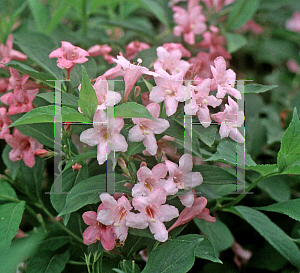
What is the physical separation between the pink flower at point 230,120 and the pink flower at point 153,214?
20cm

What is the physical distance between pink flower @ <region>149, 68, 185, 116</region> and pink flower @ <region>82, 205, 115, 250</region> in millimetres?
287

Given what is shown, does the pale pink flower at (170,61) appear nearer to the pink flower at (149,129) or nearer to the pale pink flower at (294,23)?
the pink flower at (149,129)

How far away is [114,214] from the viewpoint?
0.68 m

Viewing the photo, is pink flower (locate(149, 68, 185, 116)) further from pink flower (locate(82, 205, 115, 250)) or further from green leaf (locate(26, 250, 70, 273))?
green leaf (locate(26, 250, 70, 273))

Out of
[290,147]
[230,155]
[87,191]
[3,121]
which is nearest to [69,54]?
[3,121]

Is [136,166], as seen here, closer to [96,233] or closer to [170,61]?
[96,233]

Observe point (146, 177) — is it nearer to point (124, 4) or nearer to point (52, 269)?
point (52, 269)

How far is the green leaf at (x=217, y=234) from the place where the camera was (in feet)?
2.86

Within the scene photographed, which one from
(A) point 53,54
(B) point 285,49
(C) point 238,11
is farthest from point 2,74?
(B) point 285,49

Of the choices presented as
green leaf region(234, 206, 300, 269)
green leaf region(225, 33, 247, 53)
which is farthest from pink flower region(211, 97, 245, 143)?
green leaf region(225, 33, 247, 53)

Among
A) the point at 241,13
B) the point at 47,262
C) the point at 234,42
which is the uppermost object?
the point at 241,13

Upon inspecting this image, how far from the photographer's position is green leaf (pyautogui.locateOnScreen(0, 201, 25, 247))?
73 centimetres

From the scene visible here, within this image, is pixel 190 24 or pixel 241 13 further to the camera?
pixel 241 13

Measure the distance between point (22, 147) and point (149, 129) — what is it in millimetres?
403
